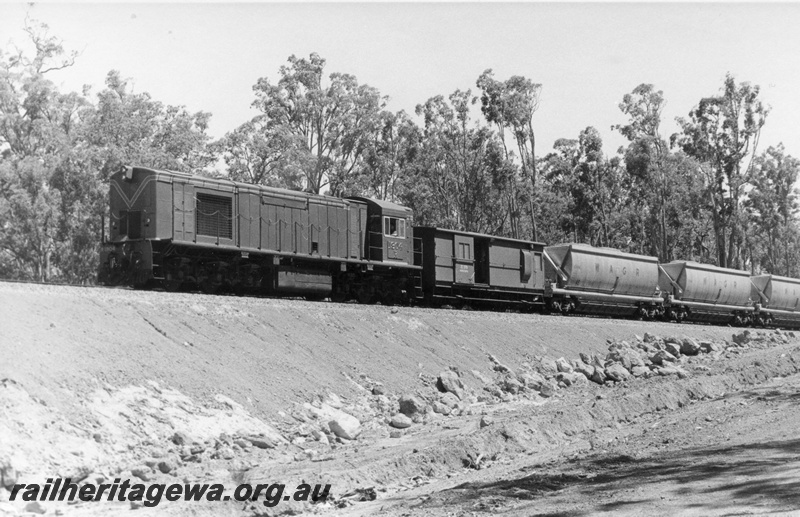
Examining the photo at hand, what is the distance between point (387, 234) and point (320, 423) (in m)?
14.0

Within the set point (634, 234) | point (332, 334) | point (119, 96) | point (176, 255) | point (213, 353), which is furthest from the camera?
point (634, 234)

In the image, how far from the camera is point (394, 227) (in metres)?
28.9

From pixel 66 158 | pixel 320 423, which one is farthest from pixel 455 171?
pixel 320 423

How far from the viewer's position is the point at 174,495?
10523mm

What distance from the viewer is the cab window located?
28572 mm

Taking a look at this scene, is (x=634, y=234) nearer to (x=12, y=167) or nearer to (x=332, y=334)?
(x=12, y=167)

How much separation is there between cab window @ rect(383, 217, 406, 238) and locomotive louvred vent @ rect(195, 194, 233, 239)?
633 centimetres

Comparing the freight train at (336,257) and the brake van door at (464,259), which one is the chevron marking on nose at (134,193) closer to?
the freight train at (336,257)

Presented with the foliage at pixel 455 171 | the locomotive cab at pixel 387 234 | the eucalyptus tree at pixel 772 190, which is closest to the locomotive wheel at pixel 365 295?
the locomotive cab at pixel 387 234

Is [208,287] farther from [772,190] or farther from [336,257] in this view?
[772,190]

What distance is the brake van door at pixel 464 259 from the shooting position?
104 ft

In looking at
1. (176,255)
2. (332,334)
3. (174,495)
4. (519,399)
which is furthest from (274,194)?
(174,495)

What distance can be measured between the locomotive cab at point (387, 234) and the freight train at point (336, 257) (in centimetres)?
4

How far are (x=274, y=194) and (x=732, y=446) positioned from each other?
16.3 meters
